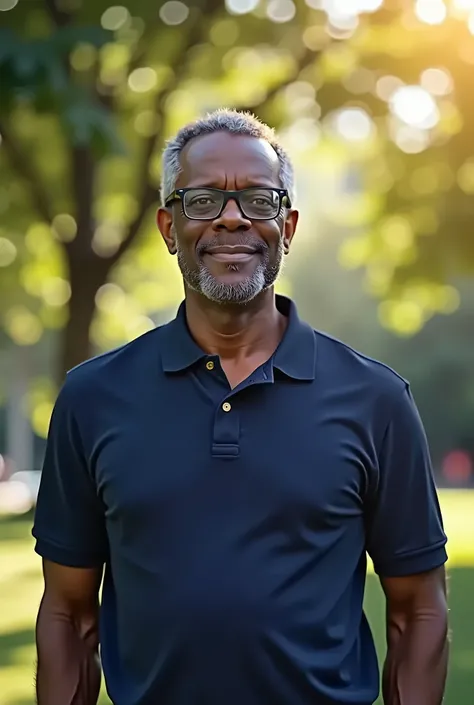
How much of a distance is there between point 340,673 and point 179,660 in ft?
1.23

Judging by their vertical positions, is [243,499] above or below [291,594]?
above

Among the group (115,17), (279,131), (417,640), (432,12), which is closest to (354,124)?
(279,131)

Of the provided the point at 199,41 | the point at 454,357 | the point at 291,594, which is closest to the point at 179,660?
the point at 291,594

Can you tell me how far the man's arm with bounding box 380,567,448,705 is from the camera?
2.87 meters

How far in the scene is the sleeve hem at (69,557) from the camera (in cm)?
294

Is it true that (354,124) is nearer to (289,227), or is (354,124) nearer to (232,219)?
(289,227)

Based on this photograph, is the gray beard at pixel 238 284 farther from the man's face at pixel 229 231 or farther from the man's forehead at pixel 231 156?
the man's forehead at pixel 231 156

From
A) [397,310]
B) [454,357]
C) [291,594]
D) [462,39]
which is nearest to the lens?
[291,594]

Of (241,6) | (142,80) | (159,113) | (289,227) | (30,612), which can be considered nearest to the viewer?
(289,227)

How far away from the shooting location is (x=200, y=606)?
270 cm

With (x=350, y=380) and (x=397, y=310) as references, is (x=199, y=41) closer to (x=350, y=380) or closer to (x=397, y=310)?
(x=397, y=310)

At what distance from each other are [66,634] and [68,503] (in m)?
0.34

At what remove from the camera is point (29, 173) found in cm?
1694

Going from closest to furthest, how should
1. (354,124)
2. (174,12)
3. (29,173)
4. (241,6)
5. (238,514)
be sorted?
(238,514) → (174,12) → (241,6) → (29,173) → (354,124)
